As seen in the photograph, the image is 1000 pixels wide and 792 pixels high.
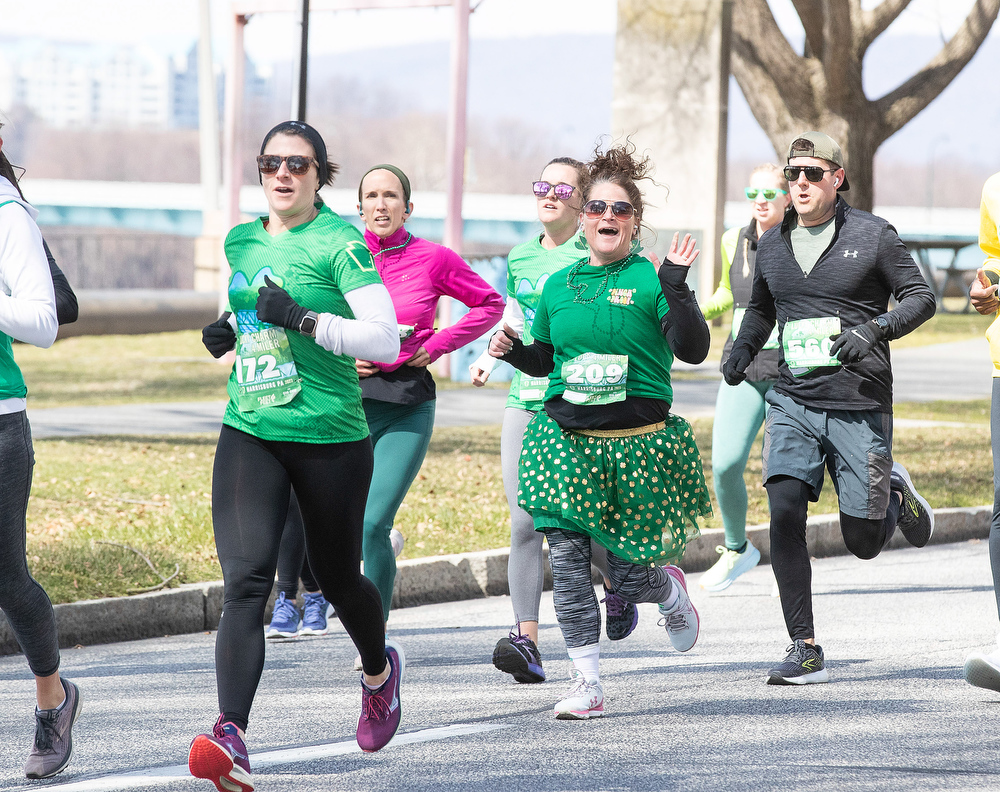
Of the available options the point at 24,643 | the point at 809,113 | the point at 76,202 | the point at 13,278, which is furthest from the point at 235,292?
the point at 76,202

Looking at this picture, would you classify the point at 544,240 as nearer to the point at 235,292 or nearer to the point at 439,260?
the point at 439,260

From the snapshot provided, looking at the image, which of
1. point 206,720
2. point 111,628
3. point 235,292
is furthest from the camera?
point 111,628

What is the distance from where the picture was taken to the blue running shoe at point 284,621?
6.90m

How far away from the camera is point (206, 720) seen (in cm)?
524

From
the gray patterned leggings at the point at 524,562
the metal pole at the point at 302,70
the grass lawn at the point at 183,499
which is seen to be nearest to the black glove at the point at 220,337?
the gray patterned leggings at the point at 524,562

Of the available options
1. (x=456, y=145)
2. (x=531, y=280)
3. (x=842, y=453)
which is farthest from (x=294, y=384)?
(x=456, y=145)

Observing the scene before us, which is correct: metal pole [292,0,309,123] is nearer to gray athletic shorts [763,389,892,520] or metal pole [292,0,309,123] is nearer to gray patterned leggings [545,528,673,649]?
gray athletic shorts [763,389,892,520]

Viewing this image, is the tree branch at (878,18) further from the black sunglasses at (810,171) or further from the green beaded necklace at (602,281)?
the green beaded necklace at (602,281)

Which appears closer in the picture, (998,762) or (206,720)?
(998,762)

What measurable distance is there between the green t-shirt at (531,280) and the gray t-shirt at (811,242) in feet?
2.78

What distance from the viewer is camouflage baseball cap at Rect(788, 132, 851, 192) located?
5742 mm

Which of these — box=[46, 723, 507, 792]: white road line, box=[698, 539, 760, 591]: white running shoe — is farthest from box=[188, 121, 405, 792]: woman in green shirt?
box=[698, 539, 760, 591]: white running shoe

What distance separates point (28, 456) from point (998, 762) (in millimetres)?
3005

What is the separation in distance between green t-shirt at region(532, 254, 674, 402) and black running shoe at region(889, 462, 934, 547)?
3.89ft
